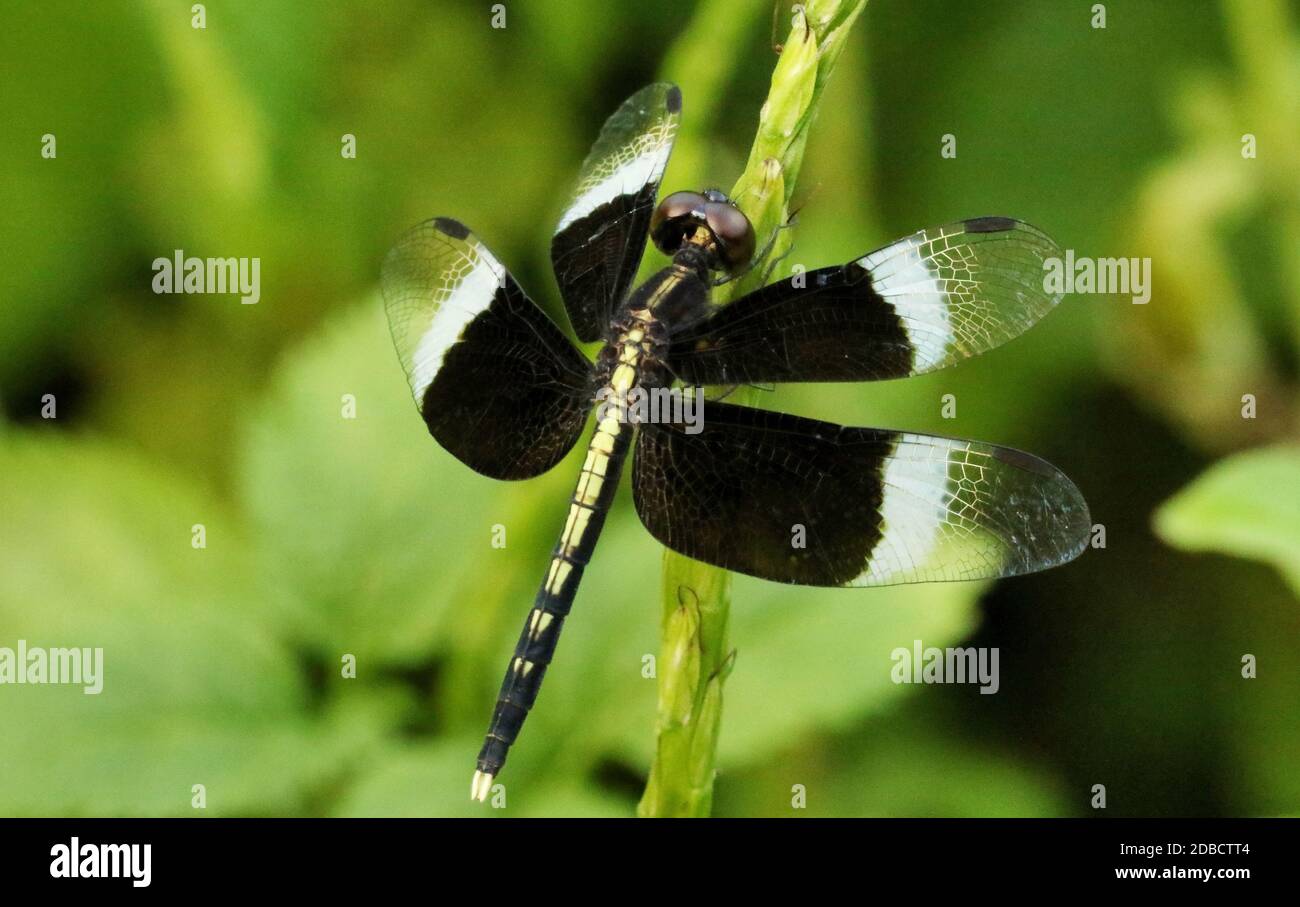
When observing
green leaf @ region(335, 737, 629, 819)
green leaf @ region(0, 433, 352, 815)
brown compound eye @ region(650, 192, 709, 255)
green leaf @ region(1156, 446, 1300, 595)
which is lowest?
green leaf @ region(335, 737, 629, 819)

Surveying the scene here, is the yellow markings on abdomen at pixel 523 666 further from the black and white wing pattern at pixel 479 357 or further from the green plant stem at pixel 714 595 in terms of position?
the green plant stem at pixel 714 595

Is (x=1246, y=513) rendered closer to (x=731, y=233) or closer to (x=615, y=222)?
(x=731, y=233)

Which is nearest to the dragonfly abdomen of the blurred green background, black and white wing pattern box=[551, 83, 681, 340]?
black and white wing pattern box=[551, 83, 681, 340]

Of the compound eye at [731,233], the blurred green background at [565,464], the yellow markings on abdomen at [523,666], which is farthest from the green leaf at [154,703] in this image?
the compound eye at [731,233]

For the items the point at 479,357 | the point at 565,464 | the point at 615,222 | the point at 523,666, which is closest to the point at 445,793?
the point at 523,666

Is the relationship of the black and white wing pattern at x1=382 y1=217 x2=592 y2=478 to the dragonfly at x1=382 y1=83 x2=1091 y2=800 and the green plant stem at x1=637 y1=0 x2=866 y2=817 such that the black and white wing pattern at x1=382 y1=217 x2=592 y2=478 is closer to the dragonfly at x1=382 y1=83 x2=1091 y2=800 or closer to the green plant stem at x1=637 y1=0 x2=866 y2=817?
the dragonfly at x1=382 y1=83 x2=1091 y2=800
